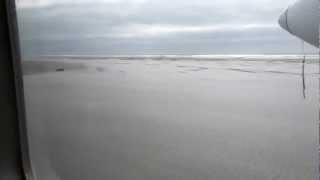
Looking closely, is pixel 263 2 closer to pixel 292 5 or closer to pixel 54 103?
pixel 292 5

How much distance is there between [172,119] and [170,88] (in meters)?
0.12

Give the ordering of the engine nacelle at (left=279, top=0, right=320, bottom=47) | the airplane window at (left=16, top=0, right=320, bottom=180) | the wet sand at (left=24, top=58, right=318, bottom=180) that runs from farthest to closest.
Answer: the wet sand at (left=24, top=58, right=318, bottom=180) → the airplane window at (left=16, top=0, right=320, bottom=180) → the engine nacelle at (left=279, top=0, right=320, bottom=47)

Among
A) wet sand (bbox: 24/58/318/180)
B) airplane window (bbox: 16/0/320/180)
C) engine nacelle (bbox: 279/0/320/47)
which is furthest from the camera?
wet sand (bbox: 24/58/318/180)

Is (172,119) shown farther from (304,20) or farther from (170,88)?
(304,20)

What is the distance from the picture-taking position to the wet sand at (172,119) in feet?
3.33

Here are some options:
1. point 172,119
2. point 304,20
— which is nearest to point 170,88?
point 172,119

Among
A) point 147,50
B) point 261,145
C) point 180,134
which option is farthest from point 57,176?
point 261,145

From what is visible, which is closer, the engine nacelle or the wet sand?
the engine nacelle

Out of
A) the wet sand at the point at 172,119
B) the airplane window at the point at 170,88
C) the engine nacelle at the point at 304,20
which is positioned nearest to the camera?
the engine nacelle at the point at 304,20

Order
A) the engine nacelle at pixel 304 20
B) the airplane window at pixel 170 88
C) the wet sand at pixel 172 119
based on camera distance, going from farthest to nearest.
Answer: the wet sand at pixel 172 119 → the airplane window at pixel 170 88 → the engine nacelle at pixel 304 20

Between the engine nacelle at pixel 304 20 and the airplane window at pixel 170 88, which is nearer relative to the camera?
the engine nacelle at pixel 304 20

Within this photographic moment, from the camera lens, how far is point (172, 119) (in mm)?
1463

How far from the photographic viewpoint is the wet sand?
1016mm

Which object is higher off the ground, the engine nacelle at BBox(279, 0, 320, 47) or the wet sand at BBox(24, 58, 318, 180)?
the engine nacelle at BBox(279, 0, 320, 47)
